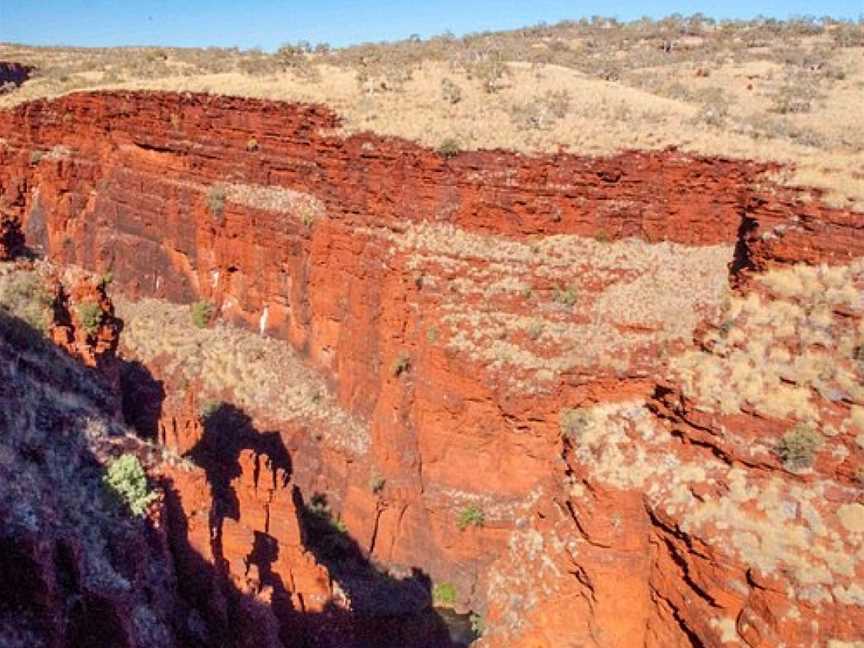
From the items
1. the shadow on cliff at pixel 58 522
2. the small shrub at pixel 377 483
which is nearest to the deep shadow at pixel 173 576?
the shadow on cliff at pixel 58 522

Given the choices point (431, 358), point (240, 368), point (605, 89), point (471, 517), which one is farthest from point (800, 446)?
point (605, 89)

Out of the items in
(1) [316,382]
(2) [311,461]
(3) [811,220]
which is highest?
(3) [811,220]

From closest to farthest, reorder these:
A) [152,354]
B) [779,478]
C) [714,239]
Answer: [779,478]
[714,239]
[152,354]

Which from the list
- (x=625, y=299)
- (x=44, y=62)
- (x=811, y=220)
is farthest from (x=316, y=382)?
(x=44, y=62)

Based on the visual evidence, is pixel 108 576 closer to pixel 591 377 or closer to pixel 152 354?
pixel 591 377

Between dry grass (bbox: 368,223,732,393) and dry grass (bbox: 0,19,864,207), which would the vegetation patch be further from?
dry grass (bbox: 0,19,864,207)

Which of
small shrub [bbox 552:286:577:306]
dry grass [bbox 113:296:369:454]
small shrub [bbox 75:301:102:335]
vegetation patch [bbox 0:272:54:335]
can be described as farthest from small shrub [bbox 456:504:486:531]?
vegetation patch [bbox 0:272:54:335]
